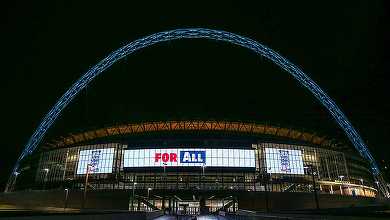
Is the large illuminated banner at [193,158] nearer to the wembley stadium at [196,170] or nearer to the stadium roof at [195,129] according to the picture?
the wembley stadium at [196,170]

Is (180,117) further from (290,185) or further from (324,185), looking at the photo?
(324,185)

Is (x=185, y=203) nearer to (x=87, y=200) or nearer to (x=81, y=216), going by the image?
(x=87, y=200)

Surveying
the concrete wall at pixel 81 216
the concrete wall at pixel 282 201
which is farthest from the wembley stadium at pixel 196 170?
the concrete wall at pixel 81 216

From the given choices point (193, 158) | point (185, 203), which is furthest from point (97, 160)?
point (193, 158)

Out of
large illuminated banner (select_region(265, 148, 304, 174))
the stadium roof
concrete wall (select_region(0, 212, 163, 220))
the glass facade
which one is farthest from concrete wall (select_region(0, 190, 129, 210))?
large illuminated banner (select_region(265, 148, 304, 174))

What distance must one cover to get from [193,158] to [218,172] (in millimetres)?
7744

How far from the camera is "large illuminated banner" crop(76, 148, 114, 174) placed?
8669 cm

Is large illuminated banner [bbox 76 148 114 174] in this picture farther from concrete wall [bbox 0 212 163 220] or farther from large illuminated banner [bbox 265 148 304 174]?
concrete wall [bbox 0 212 163 220]

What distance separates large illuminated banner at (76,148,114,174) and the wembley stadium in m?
0.28

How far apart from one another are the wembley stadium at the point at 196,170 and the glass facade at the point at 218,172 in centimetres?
27

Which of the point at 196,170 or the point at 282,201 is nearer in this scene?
the point at 282,201

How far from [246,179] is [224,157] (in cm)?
841

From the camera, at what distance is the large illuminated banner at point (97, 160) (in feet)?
284

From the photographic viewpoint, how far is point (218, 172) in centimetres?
8212
